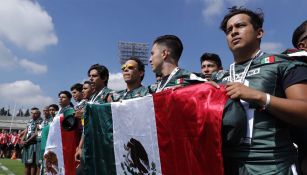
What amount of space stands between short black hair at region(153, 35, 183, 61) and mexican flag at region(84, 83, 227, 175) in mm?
977

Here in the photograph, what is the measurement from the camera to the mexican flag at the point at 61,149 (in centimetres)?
575

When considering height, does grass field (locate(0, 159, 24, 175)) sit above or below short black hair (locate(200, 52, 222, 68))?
below

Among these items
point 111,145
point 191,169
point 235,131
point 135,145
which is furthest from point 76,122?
point 235,131

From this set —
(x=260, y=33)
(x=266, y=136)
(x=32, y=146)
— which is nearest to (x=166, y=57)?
(x=260, y=33)

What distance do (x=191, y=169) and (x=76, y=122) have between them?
3.42 m

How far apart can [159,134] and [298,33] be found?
1.43 m

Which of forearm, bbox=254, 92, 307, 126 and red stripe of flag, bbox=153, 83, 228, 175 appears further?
red stripe of flag, bbox=153, 83, 228, 175

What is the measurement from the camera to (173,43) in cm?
420

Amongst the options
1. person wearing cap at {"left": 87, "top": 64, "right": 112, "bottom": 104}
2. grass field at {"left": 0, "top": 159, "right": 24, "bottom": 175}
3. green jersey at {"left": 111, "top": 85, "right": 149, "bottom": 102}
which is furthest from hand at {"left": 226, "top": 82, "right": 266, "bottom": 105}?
grass field at {"left": 0, "top": 159, "right": 24, "bottom": 175}

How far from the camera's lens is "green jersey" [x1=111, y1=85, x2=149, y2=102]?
4876 millimetres

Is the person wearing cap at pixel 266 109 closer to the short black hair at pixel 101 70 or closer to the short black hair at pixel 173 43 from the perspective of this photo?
the short black hair at pixel 173 43

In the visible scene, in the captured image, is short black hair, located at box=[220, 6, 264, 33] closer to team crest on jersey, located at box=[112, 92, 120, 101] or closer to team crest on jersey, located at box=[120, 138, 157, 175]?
team crest on jersey, located at box=[120, 138, 157, 175]

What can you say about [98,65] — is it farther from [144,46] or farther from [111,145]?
[144,46]

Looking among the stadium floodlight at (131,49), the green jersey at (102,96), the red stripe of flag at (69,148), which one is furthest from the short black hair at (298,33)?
the stadium floodlight at (131,49)
